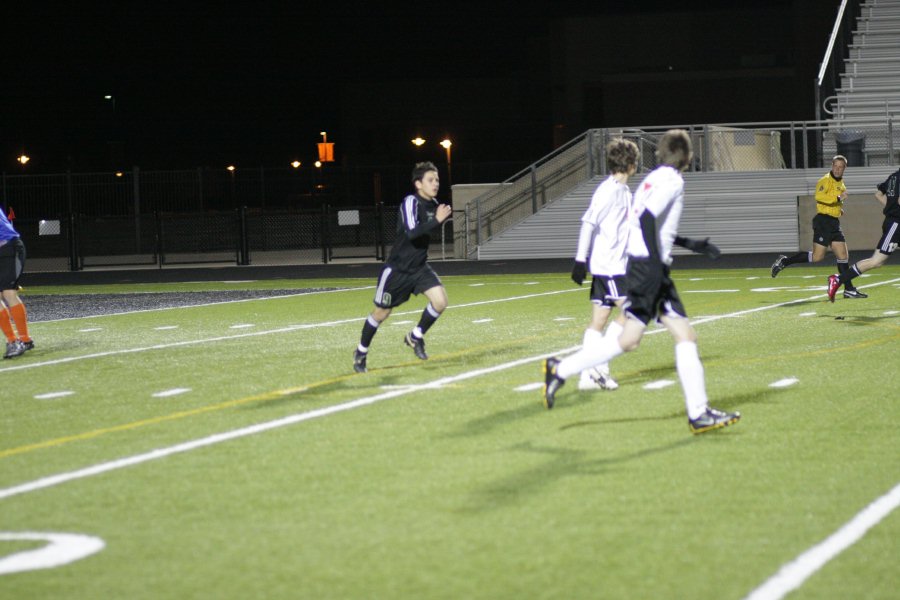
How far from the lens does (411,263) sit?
39.6 feet

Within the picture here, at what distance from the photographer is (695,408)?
26.9ft

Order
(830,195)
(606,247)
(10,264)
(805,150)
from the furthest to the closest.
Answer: (805,150) → (830,195) → (10,264) → (606,247)

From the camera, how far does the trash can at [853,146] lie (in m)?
33.4

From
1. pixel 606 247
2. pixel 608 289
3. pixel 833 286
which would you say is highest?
pixel 606 247

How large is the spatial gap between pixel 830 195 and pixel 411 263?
8.54 metres

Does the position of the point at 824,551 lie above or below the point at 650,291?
below

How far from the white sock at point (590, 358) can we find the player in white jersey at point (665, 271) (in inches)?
13.4

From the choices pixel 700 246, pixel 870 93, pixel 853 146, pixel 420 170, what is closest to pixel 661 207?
pixel 700 246

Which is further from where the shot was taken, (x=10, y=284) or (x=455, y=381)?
(x=10, y=284)

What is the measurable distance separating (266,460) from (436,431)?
1.28 m

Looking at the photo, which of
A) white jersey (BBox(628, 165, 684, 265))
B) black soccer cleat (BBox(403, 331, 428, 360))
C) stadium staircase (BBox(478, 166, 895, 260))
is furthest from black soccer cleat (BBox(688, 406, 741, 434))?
stadium staircase (BBox(478, 166, 895, 260))

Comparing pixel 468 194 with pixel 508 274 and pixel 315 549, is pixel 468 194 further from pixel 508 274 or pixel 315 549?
pixel 315 549

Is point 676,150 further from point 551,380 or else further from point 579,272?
point 579,272

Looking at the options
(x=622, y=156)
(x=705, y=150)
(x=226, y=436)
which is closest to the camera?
(x=226, y=436)
